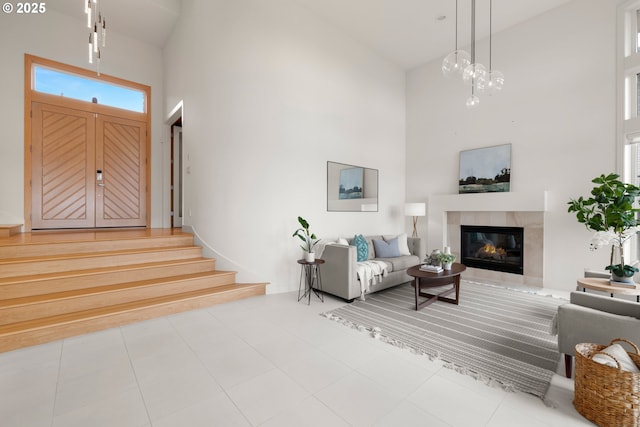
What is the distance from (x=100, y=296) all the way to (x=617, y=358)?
14.8 feet

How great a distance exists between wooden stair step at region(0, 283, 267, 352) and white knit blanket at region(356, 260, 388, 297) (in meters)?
1.75

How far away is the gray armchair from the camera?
193 centimetres

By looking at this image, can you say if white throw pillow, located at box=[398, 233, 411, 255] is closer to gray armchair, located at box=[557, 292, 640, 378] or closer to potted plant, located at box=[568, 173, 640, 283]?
potted plant, located at box=[568, 173, 640, 283]

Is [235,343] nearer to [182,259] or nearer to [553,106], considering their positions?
[182,259]

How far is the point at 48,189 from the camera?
206 inches

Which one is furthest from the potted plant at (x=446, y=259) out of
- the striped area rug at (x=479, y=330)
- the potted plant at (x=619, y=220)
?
the potted plant at (x=619, y=220)

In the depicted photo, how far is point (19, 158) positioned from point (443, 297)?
7.41 meters

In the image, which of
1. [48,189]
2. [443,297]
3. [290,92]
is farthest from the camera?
[48,189]

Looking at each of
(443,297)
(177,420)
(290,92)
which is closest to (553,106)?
(443,297)

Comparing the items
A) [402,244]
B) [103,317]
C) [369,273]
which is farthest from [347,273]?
[103,317]

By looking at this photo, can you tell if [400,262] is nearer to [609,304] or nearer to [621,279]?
[621,279]

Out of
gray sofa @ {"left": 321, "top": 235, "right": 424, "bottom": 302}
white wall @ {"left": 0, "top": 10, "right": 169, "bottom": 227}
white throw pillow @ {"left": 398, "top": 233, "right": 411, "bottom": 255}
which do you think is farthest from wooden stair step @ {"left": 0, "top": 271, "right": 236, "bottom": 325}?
white wall @ {"left": 0, "top": 10, "right": 169, "bottom": 227}

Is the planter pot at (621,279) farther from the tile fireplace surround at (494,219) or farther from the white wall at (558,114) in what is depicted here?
the tile fireplace surround at (494,219)

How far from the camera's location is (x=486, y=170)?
5.48 m
